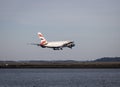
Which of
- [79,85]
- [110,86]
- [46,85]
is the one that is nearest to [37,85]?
[46,85]

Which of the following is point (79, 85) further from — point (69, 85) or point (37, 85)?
point (37, 85)

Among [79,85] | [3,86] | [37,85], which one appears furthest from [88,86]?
[3,86]

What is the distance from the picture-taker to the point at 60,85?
388ft

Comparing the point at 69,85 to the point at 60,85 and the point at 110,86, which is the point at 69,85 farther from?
the point at 110,86

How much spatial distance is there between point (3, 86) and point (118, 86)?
2745cm

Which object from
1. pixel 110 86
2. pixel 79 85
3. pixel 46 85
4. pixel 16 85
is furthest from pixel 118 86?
pixel 16 85

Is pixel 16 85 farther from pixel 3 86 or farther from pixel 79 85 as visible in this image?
pixel 79 85

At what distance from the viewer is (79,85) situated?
389 ft

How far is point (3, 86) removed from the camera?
378 ft

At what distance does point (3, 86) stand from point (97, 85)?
23.0 m

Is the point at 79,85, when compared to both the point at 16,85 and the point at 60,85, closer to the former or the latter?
the point at 60,85

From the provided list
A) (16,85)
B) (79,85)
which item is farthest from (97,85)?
(16,85)

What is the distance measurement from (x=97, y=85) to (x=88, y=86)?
458 centimetres

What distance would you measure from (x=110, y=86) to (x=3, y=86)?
2550cm
